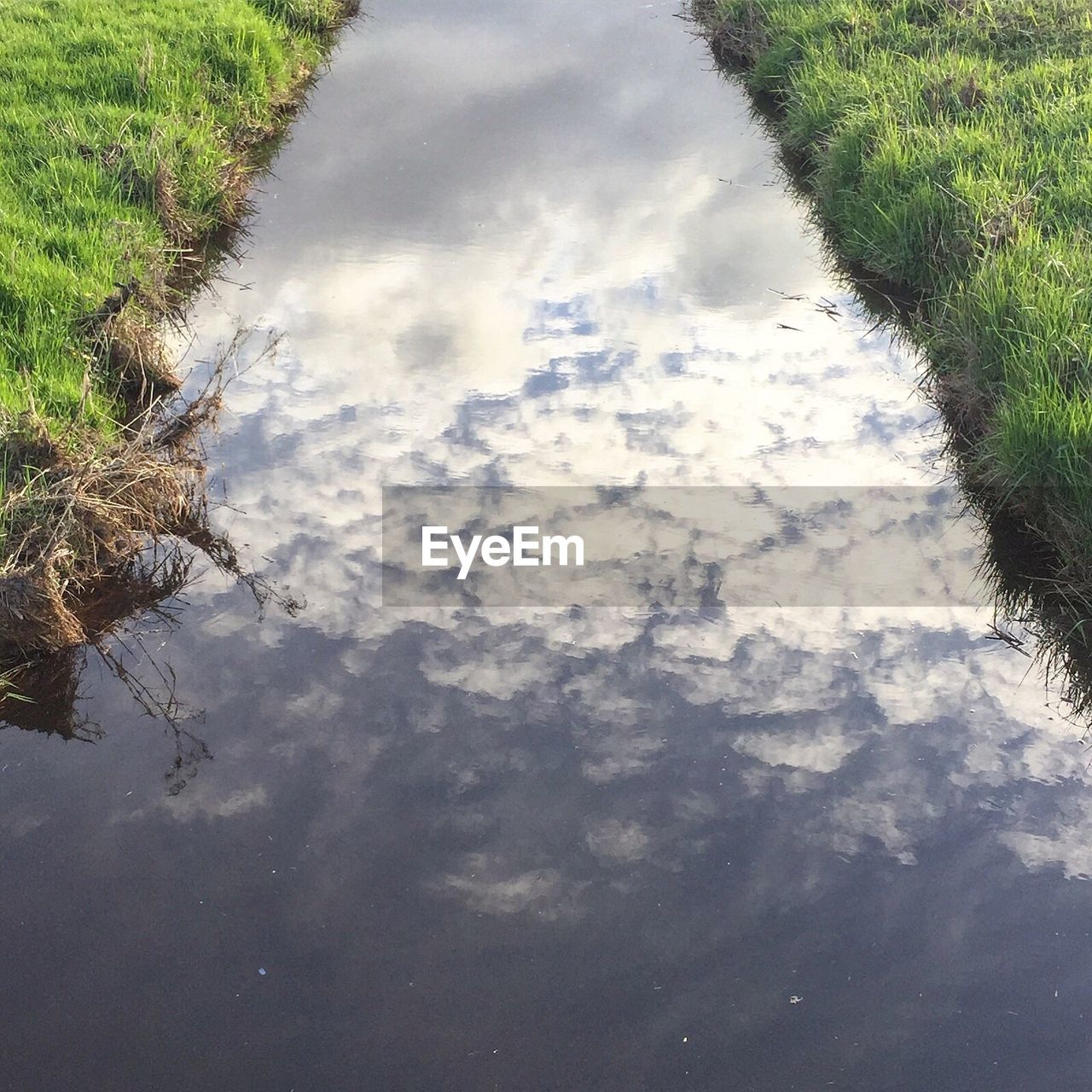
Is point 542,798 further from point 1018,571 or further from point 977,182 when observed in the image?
point 977,182

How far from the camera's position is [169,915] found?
3068 mm

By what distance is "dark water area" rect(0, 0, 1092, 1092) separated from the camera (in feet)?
9.21

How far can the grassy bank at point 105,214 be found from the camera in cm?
421

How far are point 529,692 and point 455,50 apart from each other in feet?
24.8

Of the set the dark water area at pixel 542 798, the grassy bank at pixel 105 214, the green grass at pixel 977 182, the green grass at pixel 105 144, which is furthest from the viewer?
the green grass at pixel 105 144

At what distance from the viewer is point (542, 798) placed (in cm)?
342

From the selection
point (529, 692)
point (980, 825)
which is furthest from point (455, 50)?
point (980, 825)

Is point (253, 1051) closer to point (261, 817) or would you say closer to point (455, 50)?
point (261, 817)

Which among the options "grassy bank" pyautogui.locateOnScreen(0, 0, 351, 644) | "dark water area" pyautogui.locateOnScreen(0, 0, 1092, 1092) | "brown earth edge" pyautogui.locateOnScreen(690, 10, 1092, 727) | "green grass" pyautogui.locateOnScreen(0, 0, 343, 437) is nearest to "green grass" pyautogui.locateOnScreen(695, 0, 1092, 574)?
"brown earth edge" pyautogui.locateOnScreen(690, 10, 1092, 727)

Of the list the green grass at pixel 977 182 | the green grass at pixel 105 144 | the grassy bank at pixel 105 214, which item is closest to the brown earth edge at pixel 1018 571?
the green grass at pixel 977 182

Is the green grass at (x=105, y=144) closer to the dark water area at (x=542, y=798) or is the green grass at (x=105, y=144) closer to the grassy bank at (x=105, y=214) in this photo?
the grassy bank at (x=105, y=214)

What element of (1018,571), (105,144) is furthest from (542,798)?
(105,144)

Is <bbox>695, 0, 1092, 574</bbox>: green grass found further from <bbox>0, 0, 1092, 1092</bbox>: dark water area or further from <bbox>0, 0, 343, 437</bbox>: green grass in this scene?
<bbox>0, 0, 343, 437</bbox>: green grass

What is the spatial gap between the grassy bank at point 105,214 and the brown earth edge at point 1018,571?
3324 millimetres
